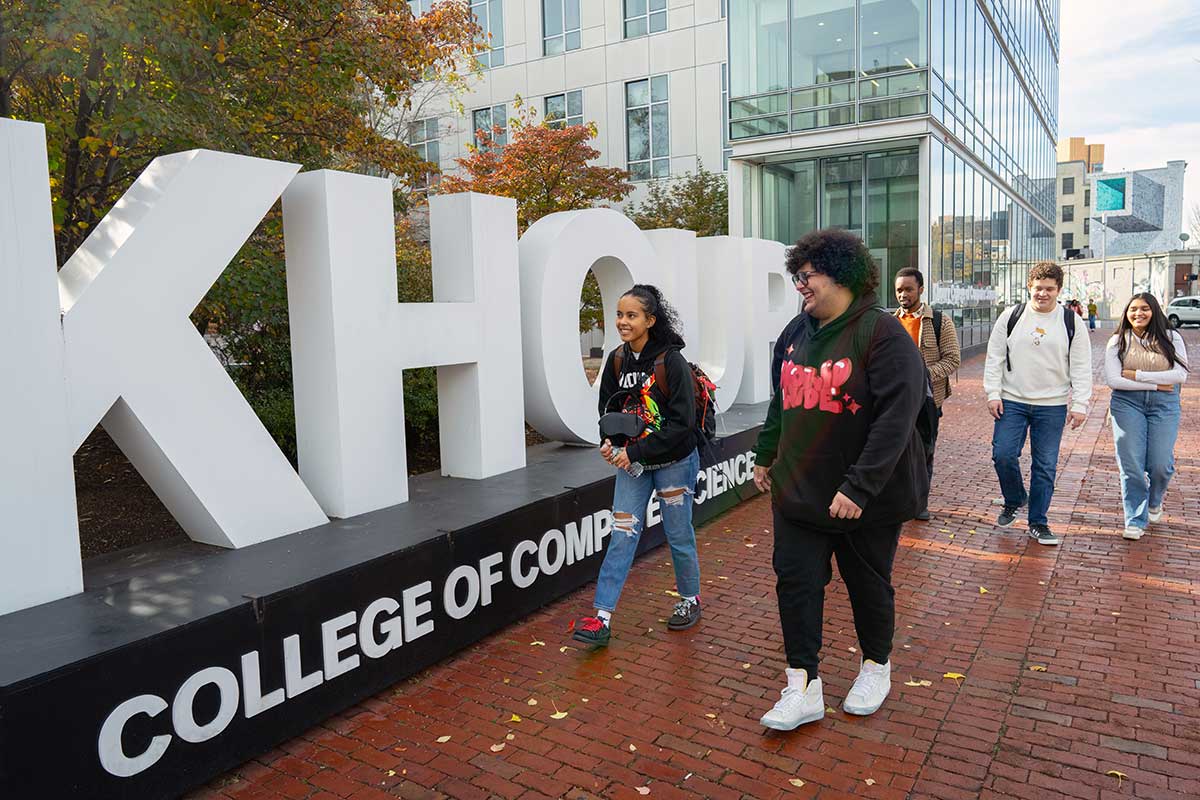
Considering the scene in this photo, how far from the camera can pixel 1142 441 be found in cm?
652

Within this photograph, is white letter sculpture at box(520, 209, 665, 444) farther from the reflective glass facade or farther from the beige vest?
the reflective glass facade

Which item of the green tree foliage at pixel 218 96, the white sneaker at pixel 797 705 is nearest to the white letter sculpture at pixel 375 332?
the green tree foliage at pixel 218 96

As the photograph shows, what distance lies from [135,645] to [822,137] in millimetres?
20738

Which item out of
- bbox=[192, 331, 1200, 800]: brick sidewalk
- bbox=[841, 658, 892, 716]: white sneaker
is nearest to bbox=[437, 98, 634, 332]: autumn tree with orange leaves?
bbox=[192, 331, 1200, 800]: brick sidewalk

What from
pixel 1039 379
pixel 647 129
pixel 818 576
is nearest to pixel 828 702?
pixel 818 576

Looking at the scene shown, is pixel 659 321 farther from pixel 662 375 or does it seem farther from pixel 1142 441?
pixel 1142 441

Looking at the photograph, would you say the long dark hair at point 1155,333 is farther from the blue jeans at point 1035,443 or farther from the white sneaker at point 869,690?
the white sneaker at point 869,690

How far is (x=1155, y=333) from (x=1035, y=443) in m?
1.22

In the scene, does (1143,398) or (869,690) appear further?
(1143,398)

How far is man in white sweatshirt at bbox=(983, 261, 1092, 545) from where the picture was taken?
20.0 ft

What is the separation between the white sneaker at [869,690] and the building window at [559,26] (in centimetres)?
2696

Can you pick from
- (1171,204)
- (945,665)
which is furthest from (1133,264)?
(945,665)

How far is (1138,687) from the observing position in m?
4.20

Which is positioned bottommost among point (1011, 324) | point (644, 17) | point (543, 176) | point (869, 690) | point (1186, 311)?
point (869, 690)
